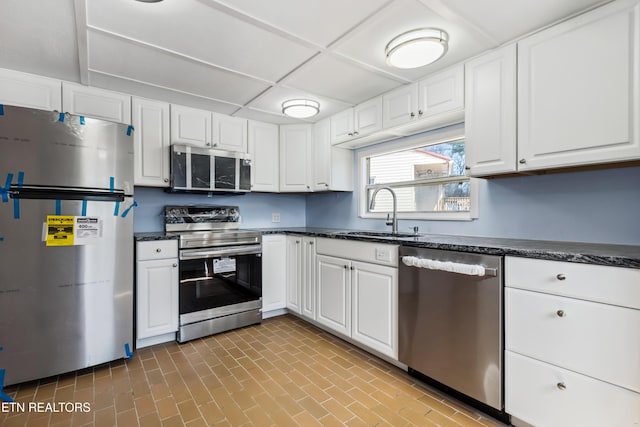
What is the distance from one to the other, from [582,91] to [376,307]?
180 centimetres

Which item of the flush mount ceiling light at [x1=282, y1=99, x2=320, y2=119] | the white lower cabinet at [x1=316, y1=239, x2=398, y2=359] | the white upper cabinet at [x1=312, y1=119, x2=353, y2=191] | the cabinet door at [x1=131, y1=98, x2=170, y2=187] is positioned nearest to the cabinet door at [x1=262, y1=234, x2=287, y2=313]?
the white lower cabinet at [x1=316, y1=239, x2=398, y2=359]

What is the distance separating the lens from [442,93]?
219 cm

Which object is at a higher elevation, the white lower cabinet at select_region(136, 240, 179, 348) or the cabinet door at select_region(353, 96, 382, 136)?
the cabinet door at select_region(353, 96, 382, 136)

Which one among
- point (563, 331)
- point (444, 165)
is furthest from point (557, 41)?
point (563, 331)

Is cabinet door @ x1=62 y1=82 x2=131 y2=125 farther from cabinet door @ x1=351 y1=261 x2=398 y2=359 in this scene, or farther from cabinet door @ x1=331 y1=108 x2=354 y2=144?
cabinet door @ x1=351 y1=261 x2=398 y2=359

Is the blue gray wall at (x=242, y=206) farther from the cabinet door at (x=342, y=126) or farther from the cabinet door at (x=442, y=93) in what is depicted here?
the cabinet door at (x=442, y=93)

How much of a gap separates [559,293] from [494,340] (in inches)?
16.2

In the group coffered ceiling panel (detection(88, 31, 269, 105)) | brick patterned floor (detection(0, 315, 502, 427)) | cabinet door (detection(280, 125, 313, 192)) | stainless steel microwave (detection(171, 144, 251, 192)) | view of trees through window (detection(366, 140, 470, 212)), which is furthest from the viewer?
cabinet door (detection(280, 125, 313, 192))

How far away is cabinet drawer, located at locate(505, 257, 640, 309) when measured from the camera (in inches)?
48.2

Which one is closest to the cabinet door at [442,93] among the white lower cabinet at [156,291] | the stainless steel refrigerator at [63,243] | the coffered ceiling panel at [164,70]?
the coffered ceiling panel at [164,70]

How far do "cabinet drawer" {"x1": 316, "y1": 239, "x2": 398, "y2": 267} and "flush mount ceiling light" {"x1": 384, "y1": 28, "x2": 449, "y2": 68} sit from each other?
123 centimetres

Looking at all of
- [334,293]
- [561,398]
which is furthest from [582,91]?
[334,293]

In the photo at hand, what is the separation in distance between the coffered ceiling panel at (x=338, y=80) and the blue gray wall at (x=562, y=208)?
1.18 meters

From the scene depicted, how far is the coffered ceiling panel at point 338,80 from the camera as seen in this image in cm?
217
